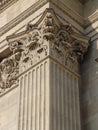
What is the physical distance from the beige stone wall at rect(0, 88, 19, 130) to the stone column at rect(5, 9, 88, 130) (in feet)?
3.55

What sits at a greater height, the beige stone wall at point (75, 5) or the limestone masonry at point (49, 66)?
the beige stone wall at point (75, 5)

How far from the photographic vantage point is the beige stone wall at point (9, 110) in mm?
18402

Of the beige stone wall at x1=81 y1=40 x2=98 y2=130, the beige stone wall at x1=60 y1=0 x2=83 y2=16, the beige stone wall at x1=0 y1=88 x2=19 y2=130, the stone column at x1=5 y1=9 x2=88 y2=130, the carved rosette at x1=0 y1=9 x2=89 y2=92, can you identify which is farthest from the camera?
the beige stone wall at x1=60 y1=0 x2=83 y2=16

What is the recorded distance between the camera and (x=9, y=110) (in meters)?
19.0

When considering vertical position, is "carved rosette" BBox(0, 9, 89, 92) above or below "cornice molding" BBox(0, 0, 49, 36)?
below

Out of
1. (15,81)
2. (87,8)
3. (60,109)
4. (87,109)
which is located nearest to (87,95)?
(87,109)

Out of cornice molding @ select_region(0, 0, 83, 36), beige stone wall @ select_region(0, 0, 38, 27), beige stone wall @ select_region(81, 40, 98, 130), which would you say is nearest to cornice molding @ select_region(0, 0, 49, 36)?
cornice molding @ select_region(0, 0, 83, 36)

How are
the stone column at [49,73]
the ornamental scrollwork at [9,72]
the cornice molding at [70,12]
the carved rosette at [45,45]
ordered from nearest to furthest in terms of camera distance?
the stone column at [49,73], the carved rosette at [45,45], the ornamental scrollwork at [9,72], the cornice molding at [70,12]

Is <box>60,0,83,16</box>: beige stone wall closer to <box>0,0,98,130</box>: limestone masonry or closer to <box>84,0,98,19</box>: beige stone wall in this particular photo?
<box>0,0,98,130</box>: limestone masonry

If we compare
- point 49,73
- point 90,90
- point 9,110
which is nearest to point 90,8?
point 90,90

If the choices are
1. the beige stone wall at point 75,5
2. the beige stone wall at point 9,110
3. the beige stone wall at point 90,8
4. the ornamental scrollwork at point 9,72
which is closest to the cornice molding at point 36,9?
the beige stone wall at point 75,5

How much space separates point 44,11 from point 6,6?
3546 millimetres

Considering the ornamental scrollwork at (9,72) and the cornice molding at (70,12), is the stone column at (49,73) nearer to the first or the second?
the ornamental scrollwork at (9,72)

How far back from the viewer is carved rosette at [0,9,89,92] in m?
18.1
